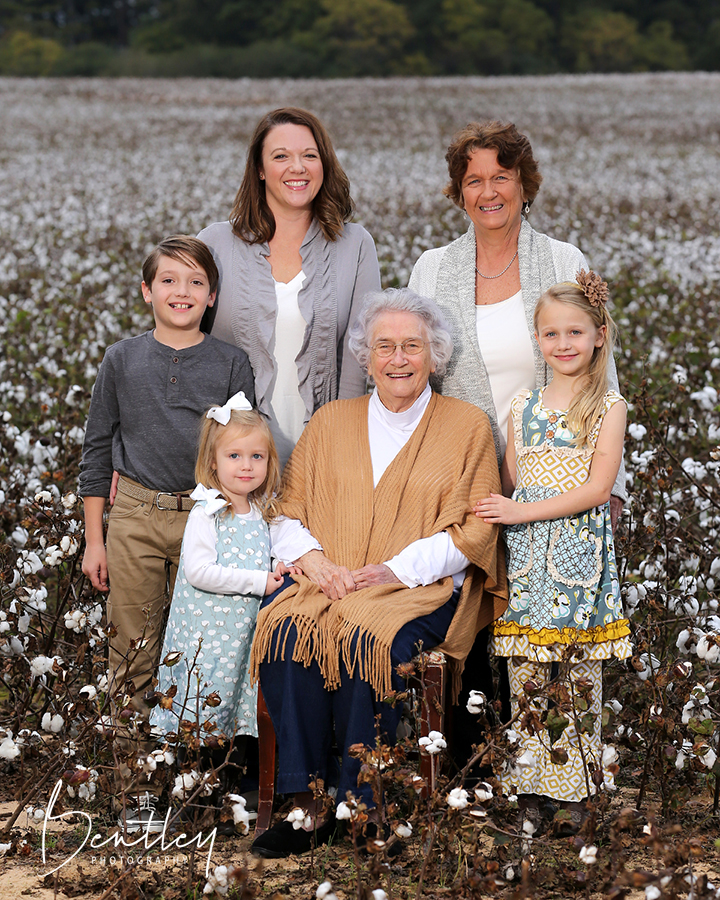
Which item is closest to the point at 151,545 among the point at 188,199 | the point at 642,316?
the point at 642,316

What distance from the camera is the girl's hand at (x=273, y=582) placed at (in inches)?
134

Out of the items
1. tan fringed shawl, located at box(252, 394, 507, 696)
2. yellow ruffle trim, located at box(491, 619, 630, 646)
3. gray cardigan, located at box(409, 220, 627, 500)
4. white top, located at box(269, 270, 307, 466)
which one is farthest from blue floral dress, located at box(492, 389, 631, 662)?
white top, located at box(269, 270, 307, 466)

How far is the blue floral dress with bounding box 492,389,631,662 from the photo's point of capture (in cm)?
328

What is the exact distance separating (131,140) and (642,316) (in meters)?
18.4

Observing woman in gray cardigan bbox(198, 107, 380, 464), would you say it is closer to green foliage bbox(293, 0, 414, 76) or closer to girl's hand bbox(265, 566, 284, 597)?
girl's hand bbox(265, 566, 284, 597)

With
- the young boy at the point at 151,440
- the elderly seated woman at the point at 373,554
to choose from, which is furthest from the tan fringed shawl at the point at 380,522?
the young boy at the point at 151,440

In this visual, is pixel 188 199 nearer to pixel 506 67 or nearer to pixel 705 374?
pixel 705 374

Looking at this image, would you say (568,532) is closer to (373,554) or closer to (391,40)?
(373,554)

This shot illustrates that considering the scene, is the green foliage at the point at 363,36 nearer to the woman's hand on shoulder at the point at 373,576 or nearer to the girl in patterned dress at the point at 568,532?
the girl in patterned dress at the point at 568,532

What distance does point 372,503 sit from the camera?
138 inches

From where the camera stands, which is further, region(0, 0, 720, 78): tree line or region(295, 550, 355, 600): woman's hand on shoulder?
region(0, 0, 720, 78): tree line

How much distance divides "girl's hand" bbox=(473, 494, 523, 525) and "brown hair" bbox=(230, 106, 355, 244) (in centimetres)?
118

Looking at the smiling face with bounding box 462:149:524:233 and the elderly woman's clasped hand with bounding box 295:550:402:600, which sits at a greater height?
the smiling face with bounding box 462:149:524:233

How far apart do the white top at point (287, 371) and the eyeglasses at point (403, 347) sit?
459 mm
